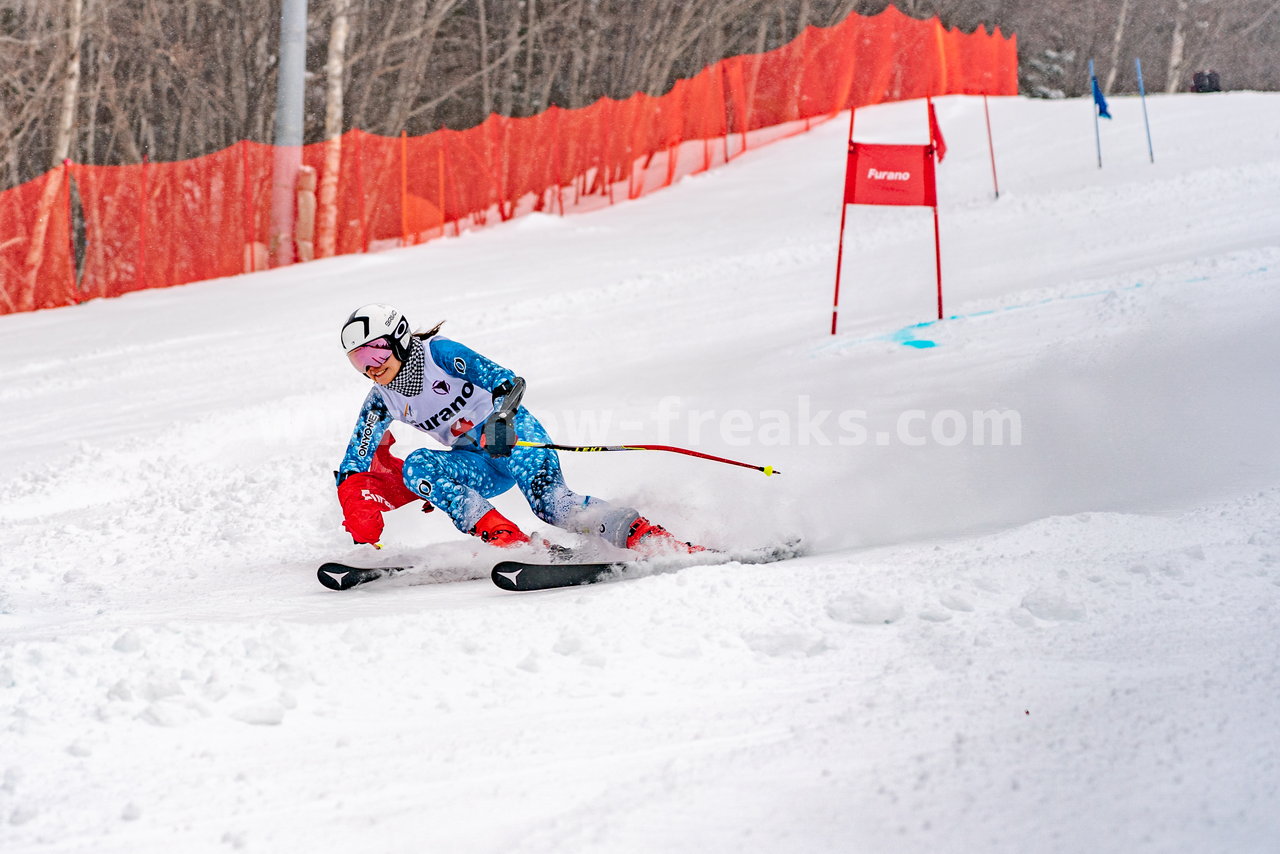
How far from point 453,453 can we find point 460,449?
0.07 meters

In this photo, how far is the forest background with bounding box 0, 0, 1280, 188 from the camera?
1748 centimetres

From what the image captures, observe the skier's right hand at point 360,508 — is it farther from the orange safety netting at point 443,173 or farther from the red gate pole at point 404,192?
the red gate pole at point 404,192

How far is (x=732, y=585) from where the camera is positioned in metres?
3.60

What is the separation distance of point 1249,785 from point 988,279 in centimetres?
746

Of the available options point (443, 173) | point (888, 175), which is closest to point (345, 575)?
point (888, 175)

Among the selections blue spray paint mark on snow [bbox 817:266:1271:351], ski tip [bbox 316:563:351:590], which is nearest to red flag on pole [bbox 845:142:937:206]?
blue spray paint mark on snow [bbox 817:266:1271:351]

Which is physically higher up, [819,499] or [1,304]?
[819,499]

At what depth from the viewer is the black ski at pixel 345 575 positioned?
4.41 metres

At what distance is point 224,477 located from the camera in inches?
255

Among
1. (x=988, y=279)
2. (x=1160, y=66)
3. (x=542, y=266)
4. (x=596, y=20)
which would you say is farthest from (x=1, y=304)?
(x=1160, y=66)

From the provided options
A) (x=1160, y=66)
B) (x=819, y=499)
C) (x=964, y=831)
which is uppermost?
(x=1160, y=66)

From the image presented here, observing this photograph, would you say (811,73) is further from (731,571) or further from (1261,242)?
(731,571)

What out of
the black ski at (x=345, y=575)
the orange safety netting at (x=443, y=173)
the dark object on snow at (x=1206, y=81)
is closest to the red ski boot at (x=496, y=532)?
the black ski at (x=345, y=575)

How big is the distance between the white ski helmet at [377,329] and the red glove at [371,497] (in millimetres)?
495
